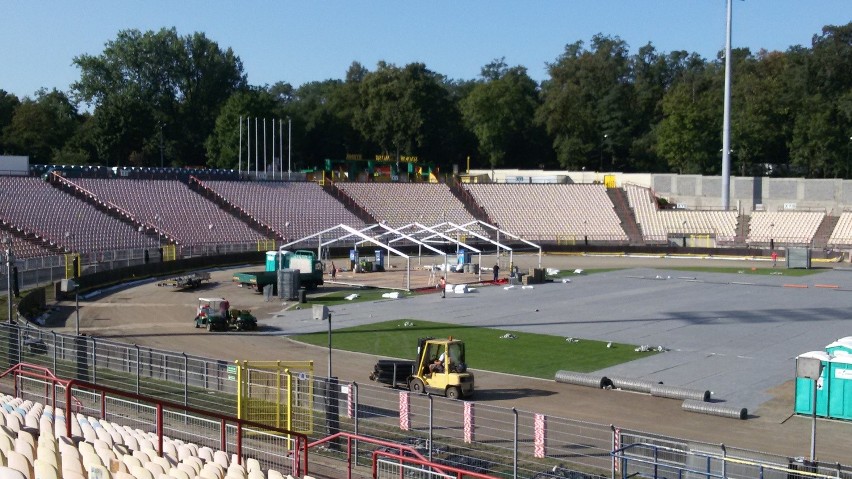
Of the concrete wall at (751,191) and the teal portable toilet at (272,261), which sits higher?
the concrete wall at (751,191)

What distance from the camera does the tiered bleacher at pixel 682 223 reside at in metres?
85.1

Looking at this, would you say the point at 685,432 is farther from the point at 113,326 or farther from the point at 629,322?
the point at 113,326

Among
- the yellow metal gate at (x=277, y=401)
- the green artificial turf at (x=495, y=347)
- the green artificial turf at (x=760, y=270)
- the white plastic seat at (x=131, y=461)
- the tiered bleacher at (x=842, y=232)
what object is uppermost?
the tiered bleacher at (x=842, y=232)

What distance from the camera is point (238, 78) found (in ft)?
394

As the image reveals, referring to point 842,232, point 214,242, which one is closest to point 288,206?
point 214,242

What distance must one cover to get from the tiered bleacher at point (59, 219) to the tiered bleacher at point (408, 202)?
25.4m

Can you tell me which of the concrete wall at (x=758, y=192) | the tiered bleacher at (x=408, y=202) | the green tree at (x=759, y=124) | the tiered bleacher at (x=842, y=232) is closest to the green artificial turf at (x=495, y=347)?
the tiered bleacher at (x=408, y=202)

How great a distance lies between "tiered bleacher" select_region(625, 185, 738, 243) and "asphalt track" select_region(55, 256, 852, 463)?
23.8 metres

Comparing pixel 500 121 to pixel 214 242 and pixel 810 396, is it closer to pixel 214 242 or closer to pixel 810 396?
pixel 214 242

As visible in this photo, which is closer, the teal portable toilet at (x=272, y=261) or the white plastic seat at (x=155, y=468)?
the white plastic seat at (x=155, y=468)

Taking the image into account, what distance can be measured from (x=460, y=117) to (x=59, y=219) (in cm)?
6507

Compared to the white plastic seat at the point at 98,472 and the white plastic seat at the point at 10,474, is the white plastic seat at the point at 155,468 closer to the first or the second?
the white plastic seat at the point at 98,472

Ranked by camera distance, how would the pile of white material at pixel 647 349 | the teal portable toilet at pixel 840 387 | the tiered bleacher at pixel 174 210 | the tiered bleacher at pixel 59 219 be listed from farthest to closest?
the tiered bleacher at pixel 174 210 → the tiered bleacher at pixel 59 219 → the pile of white material at pixel 647 349 → the teal portable toilet at pixel 840 387

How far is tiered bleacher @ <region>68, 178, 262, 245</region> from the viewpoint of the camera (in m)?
68.7
